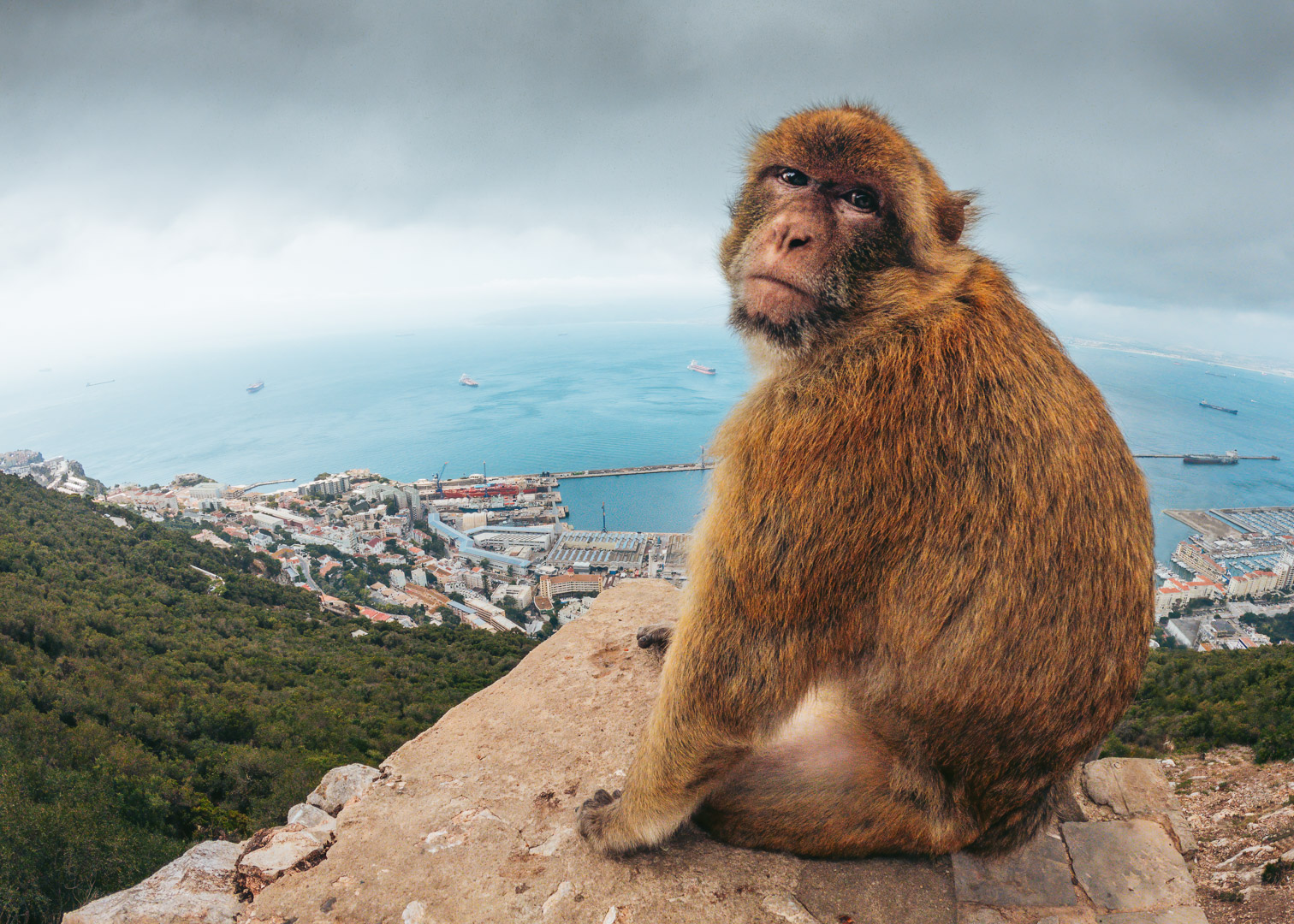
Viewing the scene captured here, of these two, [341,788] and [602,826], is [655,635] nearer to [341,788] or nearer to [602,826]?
[602,826]

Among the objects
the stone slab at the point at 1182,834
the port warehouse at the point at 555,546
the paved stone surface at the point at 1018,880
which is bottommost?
the port warehouse at the point at 555,546

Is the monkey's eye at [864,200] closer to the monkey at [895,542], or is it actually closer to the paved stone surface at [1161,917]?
the monkey at [895,542]

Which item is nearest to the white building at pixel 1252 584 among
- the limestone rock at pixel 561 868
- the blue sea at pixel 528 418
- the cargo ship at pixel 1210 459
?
the blue sea at pixel 528 418

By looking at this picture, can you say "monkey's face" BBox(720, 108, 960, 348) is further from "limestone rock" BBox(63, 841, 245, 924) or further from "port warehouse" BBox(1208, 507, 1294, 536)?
"port warehouse" BBox(1208, 507, 1294, 536)

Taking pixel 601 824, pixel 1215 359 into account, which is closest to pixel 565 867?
pixel 601 824

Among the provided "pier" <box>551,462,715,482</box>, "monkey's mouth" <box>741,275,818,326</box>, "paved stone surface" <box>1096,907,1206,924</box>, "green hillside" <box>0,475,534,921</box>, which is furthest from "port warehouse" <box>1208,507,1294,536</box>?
"monkey's mouth" <box>741,275,818,326</box>

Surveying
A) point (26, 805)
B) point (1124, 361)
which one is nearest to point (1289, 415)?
point (1124, 361)
